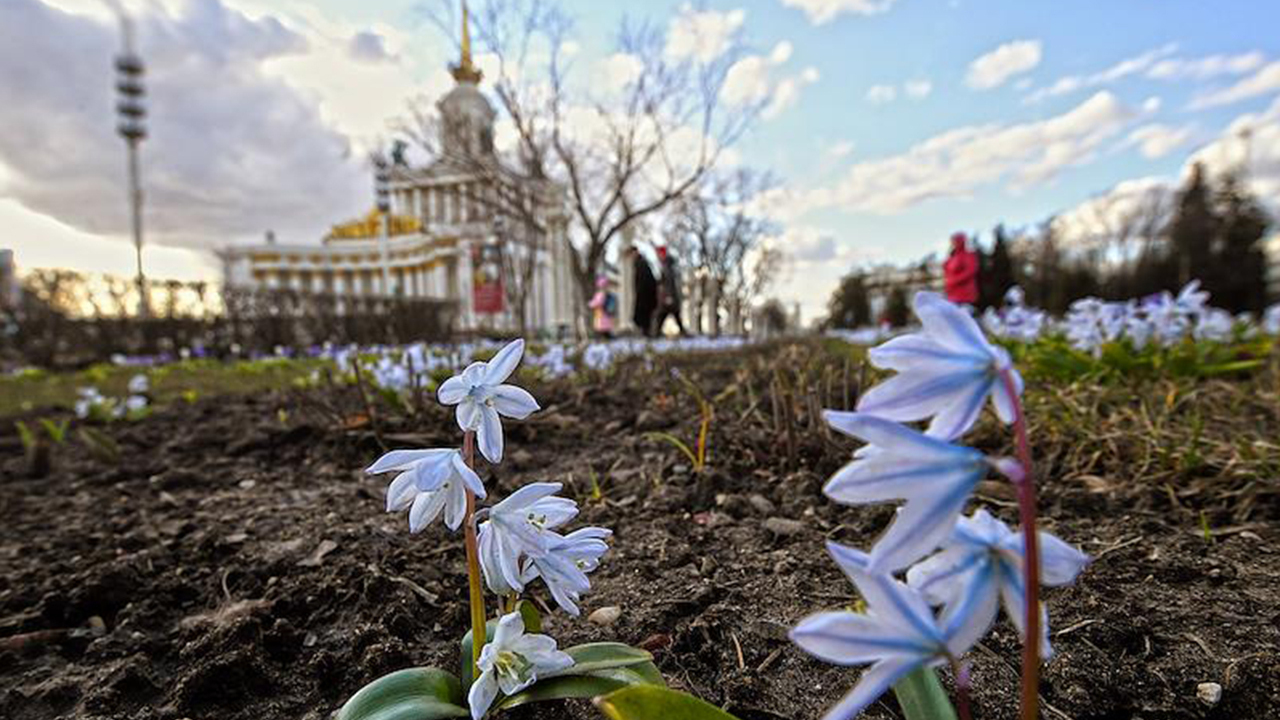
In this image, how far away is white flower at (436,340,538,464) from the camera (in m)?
0.72

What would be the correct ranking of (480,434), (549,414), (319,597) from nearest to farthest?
(480,434) → (319,597) → (549,414)

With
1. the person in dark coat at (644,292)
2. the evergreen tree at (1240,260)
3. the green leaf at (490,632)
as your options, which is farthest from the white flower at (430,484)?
the evergreen tree at (1240,260)

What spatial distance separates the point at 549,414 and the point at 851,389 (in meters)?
1.30

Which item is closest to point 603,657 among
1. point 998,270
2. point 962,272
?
point 962,272

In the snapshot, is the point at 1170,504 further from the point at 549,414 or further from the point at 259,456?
the point at 259,456

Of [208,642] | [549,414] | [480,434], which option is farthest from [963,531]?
[549,414]

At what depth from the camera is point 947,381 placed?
478 millimetres

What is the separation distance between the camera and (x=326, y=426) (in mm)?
2891

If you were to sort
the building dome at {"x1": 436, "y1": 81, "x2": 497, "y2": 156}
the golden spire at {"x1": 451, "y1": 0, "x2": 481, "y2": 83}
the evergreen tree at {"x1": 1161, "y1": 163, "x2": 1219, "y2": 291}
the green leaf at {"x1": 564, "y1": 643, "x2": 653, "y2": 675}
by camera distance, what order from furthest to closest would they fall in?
the evergreen tree at {"x1": 1161, "y1": 163, "x2": 1219, "y2": 291}, the building dome at {"x1": 436, "y1": 81, "x2": 497, "y2": 156}, the golden spire at {"x1": 451, "y1": 0, "x2": 481, "y2": 83}, the green leaf at {"x1": 564, "y1": 643, "x2": 653, "y2": 675}

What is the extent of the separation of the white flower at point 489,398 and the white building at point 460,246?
11.8 m

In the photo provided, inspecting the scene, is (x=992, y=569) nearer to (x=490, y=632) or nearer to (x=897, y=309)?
(x=490, y=632)

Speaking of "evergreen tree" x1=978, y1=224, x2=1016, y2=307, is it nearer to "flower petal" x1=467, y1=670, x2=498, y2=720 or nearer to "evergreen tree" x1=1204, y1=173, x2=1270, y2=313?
"evergreen tree" x1=1204, y1=173, x2=1270, y2=313

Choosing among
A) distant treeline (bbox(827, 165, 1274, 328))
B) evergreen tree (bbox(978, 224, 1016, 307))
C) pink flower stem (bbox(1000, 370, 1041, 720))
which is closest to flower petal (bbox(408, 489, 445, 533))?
pink flower stem (bbox(1000, 370, 1041, 720))

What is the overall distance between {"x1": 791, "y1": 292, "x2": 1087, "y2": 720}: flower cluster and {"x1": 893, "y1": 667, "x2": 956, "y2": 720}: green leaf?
219mm
